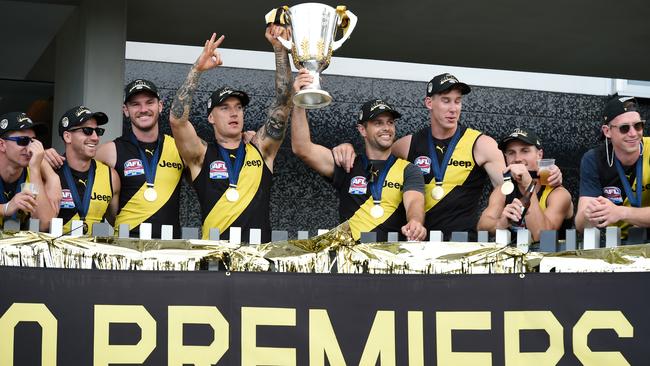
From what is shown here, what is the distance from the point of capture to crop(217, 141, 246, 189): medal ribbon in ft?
24.1

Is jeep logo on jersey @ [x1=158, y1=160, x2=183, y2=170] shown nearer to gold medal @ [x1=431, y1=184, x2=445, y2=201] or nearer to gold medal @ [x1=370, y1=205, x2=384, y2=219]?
gold medal @ [x1=370, y1=205, x2=384, y2=219]

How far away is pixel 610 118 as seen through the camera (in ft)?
22.0

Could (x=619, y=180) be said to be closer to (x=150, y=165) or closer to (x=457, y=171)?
(x=457, y=171)

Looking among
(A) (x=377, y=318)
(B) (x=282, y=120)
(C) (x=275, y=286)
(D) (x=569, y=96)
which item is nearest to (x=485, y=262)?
(A) (x=377, y=318)

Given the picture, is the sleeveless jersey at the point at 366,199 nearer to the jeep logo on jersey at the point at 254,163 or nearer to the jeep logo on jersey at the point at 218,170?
the jeep logo on jersey at the point at 254,163

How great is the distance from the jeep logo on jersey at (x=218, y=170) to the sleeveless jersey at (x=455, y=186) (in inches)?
52.0

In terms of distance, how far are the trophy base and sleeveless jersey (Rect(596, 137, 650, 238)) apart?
192cm

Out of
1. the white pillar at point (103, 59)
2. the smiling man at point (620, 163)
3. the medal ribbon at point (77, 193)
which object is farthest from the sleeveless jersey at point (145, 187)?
the smiling man at point (620, 163)

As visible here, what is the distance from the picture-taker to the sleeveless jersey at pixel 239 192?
7.18m

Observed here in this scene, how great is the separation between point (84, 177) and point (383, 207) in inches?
75.7

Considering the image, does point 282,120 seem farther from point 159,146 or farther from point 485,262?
point 485,262

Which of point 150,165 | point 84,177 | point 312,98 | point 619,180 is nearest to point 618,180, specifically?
point 619,180

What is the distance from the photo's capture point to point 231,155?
7469mm

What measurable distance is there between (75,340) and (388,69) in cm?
672
